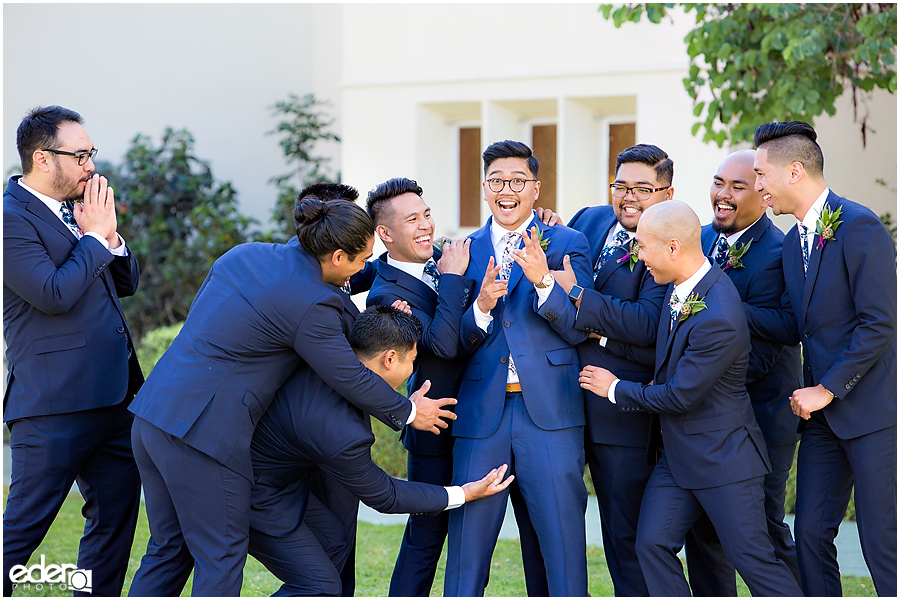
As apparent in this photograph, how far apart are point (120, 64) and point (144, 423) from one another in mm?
9637

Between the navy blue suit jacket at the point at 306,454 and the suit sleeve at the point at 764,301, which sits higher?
the suit sleeve at the point at 764,301

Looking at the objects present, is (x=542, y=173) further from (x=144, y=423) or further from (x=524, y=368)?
(x=144, y=423)

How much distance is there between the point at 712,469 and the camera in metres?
3.83

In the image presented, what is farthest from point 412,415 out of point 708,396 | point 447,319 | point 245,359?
point 708,396

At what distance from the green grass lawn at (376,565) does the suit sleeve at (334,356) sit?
7.59 ft

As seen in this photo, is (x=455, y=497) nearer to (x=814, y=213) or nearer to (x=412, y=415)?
(x=412, y=415)

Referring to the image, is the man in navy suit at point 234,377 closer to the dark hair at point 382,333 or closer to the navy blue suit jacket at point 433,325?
the dark hair at point 382,333

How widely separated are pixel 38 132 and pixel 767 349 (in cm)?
355

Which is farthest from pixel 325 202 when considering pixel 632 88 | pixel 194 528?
pixel 632 88

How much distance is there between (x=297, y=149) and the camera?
12.1 meters

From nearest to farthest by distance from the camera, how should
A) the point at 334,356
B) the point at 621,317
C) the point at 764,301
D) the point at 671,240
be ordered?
1. the point at 334,356
2. the point at 671,240
3. the point at 621,317
4. the point at 764,301

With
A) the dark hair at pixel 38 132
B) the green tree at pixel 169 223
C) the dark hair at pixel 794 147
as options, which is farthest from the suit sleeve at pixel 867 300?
the green tree at pixel 169 223

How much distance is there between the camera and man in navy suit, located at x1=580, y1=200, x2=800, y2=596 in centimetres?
378

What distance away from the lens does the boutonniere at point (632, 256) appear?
170 inches
